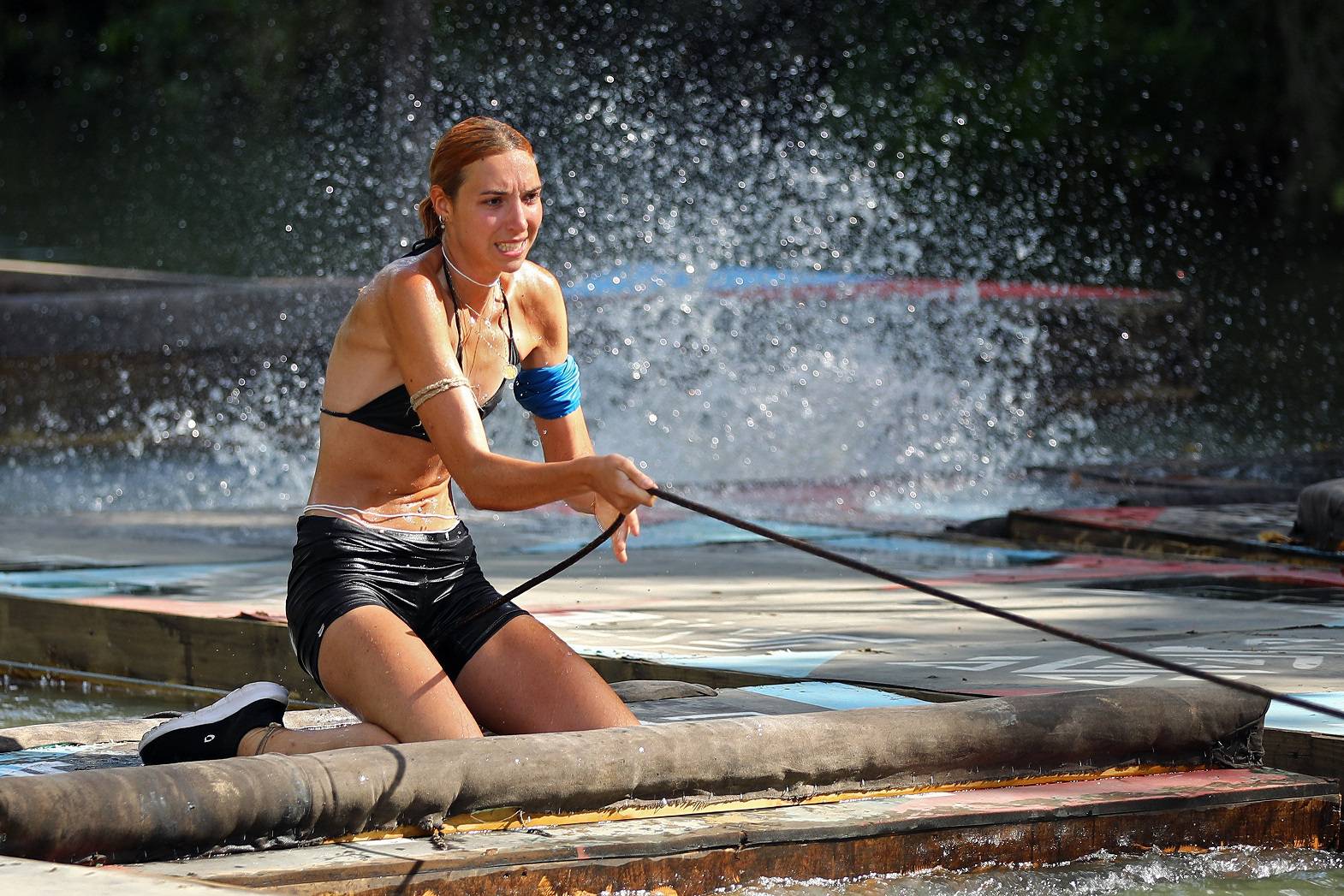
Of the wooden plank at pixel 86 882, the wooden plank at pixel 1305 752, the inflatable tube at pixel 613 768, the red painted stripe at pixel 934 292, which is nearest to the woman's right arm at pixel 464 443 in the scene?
the inflatable tube at pixel 613 768

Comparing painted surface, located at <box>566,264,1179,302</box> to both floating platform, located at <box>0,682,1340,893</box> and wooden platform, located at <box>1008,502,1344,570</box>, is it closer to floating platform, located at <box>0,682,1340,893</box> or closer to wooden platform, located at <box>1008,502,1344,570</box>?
wooden platform, located at <box>1008,502,1344,570</box>

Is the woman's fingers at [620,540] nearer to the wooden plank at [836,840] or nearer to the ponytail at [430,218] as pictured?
the wooden plank at [836,840]

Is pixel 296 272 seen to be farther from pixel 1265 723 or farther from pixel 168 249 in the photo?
pixel 1265 723

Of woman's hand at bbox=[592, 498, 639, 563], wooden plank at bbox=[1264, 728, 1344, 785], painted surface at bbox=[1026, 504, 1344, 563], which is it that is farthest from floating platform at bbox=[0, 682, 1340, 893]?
painted surface at bbox=[1026, 504, 1344, 563]

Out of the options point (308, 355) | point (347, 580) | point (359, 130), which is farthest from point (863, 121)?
point (347, 580)

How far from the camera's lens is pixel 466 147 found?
11.4 ft

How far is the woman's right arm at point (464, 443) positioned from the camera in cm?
307

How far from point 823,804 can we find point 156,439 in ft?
31.4

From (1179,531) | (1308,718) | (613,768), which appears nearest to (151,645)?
(613,768)

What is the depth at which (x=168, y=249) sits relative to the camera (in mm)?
26312

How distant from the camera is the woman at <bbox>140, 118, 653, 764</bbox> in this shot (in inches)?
130

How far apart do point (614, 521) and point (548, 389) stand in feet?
1.56

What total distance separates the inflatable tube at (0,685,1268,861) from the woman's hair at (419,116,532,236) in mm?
1106

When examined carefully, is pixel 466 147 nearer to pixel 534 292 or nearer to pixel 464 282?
pixel 464 282
